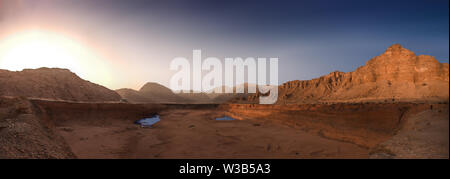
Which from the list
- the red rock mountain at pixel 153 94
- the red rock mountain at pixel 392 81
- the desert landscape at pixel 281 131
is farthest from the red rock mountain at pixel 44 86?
the red rock mountain at pixel 392 81

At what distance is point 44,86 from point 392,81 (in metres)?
71.3

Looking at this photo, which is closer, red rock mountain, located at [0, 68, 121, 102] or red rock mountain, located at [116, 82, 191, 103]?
red rock mountain, located at [0, 68, 121, 102]

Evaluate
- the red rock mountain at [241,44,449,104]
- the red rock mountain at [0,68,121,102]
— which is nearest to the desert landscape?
the red rock mountain at [241,44,449,104]

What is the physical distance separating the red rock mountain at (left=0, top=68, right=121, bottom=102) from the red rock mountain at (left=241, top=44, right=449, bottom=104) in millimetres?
57218

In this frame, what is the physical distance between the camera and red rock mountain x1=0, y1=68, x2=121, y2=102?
36000 millimetres

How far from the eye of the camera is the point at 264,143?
45.5 feet

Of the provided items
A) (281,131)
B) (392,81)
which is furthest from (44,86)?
(392,81)

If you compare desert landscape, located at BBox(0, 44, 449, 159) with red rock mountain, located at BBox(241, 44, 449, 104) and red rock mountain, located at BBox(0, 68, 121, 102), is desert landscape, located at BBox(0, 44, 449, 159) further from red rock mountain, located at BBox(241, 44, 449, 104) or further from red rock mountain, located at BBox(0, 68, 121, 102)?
red rock mountain, located at BBox(0, 68, 121, 102)

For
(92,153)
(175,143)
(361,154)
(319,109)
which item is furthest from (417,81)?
(92,153)

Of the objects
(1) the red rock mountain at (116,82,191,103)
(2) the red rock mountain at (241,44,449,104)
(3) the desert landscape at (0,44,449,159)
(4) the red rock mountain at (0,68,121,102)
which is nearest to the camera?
(3) the desert landscape at (0,44,449,159)

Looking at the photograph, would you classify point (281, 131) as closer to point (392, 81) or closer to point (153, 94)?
point (392, 81)

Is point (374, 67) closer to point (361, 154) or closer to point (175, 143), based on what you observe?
point (361, 154)

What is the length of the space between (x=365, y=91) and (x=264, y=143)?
3440 cm
